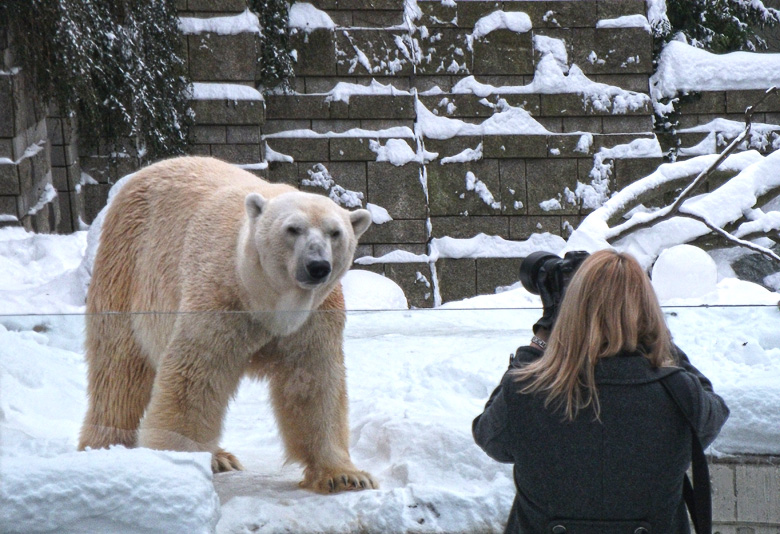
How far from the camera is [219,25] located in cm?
629

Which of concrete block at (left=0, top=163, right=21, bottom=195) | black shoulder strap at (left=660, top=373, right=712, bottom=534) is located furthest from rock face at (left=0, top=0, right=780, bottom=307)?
black shoulder strap at (left=660, top=373, right=712, bottom=534)

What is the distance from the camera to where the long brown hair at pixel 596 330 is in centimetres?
142

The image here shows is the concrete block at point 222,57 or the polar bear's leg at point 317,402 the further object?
the concrete block at point 222,57

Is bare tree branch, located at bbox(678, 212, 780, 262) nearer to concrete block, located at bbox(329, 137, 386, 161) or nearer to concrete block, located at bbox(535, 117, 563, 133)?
concrete block, located at bbox(535, 117, 563, 133)

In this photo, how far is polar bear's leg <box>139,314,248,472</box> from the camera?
2.14m

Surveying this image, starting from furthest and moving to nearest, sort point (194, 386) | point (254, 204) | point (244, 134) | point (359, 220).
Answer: point (244, 134) < point (359, 220) < point (254, 204) < point (194, 386)

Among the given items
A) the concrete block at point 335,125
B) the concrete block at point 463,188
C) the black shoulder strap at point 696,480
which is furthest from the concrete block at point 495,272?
the black shoulder strap at point 696,480

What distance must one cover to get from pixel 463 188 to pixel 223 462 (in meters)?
5.07

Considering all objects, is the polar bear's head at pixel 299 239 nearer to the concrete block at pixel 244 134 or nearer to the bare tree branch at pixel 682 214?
the bare tree branch at pixel 682 214

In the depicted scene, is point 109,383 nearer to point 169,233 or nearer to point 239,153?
point 169,233

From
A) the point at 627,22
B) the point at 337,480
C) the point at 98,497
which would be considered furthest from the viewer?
the point at 627,22

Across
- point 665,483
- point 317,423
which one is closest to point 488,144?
point 317,423

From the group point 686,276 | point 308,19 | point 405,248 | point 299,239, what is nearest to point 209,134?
point 308,19

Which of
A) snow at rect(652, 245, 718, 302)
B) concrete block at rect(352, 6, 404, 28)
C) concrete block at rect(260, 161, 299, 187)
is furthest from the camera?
concrete block at rect(352, 6, 404, 28)
